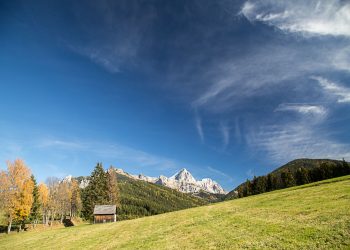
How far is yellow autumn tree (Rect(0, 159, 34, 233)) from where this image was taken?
7462 cm

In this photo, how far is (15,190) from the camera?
7606 centimetres

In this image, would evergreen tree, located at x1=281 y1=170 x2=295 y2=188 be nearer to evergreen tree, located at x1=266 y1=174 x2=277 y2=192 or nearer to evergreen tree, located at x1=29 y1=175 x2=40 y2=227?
evergreen tree, located at x1=266 y1=174 x2=277 y2=192

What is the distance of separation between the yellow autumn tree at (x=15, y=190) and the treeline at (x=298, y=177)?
11559 cm

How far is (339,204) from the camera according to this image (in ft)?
85.6

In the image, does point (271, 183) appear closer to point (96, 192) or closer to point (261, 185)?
point (261, 185)

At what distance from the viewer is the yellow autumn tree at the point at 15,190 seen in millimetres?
74625

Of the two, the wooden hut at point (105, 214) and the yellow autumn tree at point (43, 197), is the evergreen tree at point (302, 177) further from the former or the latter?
the yellow autumn tree at point (43, 197)

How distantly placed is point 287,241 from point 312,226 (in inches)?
133

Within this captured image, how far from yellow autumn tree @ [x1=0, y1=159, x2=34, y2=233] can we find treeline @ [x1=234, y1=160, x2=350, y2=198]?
115587mm

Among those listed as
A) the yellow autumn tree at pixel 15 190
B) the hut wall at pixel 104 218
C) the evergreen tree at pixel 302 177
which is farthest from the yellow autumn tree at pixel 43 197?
the evergreen tree at pixel 302 177

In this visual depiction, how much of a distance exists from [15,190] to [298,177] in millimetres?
133863

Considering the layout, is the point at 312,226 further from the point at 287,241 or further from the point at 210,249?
the point at 210,249

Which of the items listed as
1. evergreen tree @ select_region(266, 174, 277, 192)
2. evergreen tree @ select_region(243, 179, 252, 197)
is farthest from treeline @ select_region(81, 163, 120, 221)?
evergreen tree @ select_region(266, 174, 277, 192)

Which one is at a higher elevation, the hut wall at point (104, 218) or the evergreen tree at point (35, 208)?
the evergreen tree at point (35, 208)
